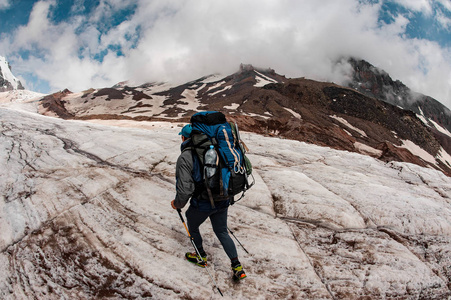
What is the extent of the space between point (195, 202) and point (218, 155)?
1038 millimetres

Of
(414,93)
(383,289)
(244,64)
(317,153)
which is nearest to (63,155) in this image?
(383,289)

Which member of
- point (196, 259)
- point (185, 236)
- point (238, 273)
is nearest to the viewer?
point (238, 273)

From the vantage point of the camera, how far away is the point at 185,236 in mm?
5855

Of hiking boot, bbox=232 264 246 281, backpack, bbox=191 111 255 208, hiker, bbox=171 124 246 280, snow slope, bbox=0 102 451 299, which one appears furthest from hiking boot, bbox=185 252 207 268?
backpack, bbox=191 111 255 208

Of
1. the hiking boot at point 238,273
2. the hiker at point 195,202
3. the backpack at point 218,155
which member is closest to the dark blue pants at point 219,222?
the hiker at point 195,202

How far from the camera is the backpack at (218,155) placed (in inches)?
163

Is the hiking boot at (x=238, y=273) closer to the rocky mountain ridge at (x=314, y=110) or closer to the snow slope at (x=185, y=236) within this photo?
the snow slope at (x=185, y=236)

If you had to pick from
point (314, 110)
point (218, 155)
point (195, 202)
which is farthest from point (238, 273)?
point (314, 110)

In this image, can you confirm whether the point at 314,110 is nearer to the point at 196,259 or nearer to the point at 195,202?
the point at 196,259

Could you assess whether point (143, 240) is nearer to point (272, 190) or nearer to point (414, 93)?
point (272, 190)

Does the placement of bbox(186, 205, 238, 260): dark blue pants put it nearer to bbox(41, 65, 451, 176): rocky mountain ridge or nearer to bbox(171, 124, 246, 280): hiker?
bbox(171, 124, 246, 280): hiker

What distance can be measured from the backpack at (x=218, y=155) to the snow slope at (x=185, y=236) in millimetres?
1948

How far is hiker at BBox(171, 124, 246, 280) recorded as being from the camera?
4145mm

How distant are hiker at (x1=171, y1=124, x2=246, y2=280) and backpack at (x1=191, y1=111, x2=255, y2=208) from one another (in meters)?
0.15
